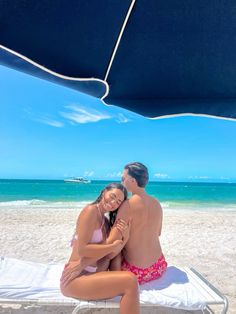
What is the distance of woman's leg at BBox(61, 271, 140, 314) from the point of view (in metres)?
1.94

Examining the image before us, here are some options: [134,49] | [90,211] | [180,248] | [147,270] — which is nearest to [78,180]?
[180,248]

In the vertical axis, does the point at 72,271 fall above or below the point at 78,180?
below

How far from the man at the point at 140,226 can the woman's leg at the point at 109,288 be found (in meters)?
0.25

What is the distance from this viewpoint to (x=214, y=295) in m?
2.22

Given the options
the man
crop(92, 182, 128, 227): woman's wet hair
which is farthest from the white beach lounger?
crop(92, 182, 128, 227): woman's wet hair

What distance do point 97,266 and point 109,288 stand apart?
0.18 meters

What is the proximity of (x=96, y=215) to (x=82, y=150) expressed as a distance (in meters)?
43.9

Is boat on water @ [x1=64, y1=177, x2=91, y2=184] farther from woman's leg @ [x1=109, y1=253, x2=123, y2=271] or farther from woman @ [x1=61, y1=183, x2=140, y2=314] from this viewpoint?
woman @ [x1=61, y1=183, x2=140, y2=314]

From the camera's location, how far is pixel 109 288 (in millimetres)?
1987

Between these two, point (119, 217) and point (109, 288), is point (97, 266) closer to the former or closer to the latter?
point (109, 288)

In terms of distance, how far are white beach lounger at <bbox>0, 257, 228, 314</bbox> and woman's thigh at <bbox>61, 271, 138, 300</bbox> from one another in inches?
1.9

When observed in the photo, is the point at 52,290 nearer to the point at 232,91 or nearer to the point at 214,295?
the point at 214,295

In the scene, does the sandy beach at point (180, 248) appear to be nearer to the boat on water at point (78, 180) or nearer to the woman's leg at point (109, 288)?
the woman's leg at point (109, 288)

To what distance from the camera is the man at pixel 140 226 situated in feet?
7.41
